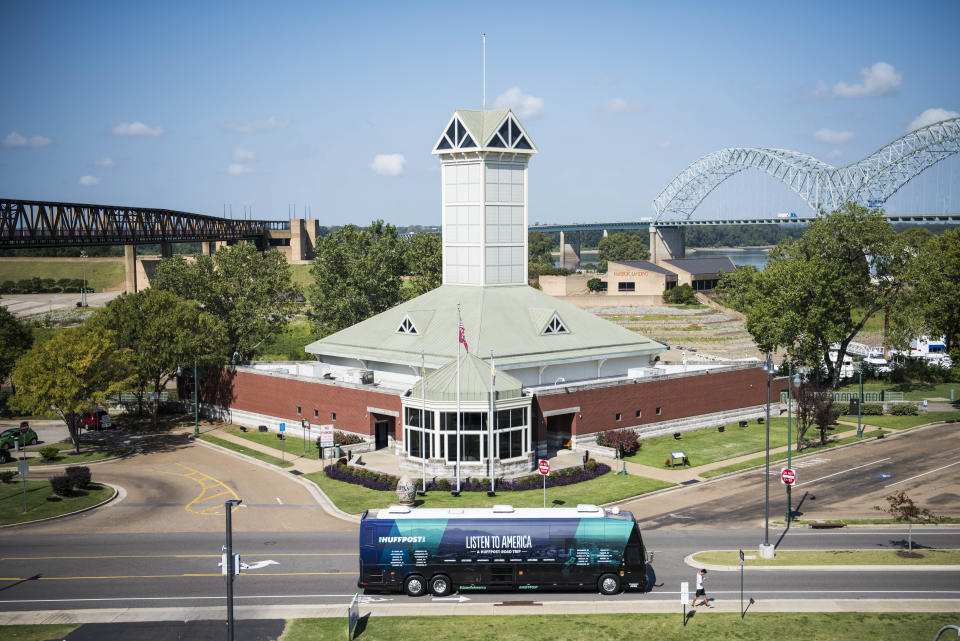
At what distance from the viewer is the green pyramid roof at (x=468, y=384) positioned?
163 feet

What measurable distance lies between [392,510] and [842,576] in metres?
18.8

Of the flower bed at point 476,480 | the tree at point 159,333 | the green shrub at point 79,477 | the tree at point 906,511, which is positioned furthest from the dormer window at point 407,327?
the tree at point 906,511

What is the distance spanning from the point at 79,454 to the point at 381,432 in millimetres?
21244

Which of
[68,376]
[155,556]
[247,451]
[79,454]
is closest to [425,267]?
[247,451]

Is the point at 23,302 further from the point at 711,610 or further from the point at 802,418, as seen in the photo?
the point at 711,610

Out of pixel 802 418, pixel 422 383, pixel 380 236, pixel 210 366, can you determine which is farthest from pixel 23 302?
pixel 802 418

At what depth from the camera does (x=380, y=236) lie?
325 ft

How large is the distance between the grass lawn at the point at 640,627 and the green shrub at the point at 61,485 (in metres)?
23.0

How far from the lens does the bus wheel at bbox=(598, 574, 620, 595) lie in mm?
32344

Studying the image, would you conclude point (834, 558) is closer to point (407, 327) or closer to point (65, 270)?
point (407, 327)

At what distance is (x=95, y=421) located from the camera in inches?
2648

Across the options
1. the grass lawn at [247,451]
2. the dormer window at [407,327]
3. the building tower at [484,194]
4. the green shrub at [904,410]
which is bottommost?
the grass lawn at [247,451]

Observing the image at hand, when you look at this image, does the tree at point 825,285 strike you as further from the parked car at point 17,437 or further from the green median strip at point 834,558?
the parked car at point 17,437

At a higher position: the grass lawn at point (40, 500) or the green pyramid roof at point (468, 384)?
the green pyramid roof at point (468, 384)
